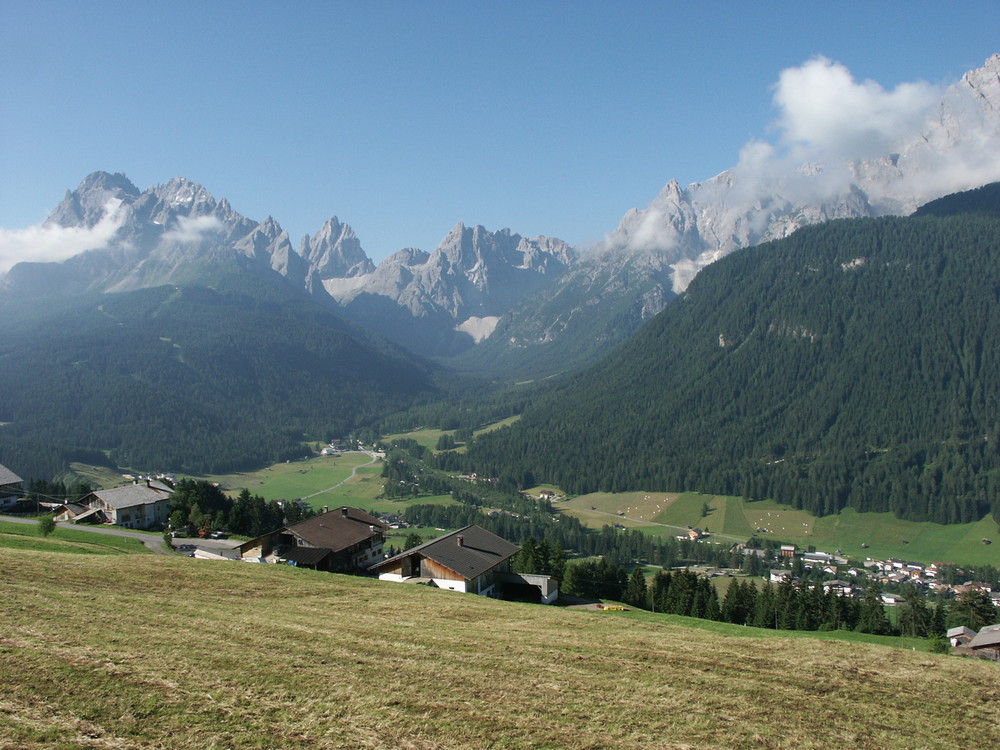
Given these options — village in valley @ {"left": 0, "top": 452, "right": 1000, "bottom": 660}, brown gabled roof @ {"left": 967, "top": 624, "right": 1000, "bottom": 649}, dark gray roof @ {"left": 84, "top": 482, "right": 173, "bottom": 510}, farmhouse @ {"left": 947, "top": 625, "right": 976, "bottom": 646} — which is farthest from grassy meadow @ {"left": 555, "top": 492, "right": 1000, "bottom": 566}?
dark gray roof @ {"left": 84, "top": 482, "right": 173, "bottom": 510}

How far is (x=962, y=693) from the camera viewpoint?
24031 millimetres

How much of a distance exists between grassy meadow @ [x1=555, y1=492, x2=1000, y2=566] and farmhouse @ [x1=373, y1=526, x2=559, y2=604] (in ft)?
321

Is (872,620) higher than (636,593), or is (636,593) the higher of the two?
(636,593)

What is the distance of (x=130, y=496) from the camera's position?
268ft

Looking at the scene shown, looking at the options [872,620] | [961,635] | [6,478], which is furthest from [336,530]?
[961,635]

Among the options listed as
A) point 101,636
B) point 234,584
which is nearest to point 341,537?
point 234,584

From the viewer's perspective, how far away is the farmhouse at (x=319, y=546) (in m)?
59.3

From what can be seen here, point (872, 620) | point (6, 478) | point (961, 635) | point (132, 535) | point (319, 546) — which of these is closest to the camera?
point (961, 635)

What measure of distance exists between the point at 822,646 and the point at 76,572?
3800 cm

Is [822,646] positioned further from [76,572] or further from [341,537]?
[341,537]

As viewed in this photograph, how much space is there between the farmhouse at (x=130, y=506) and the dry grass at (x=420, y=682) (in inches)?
1957

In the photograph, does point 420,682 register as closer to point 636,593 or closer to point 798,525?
point 636,593

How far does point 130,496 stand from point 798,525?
13874cm

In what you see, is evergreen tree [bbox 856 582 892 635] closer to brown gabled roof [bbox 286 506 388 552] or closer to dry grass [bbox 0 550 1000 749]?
dry grass [bbox 0 550 1000 749]
